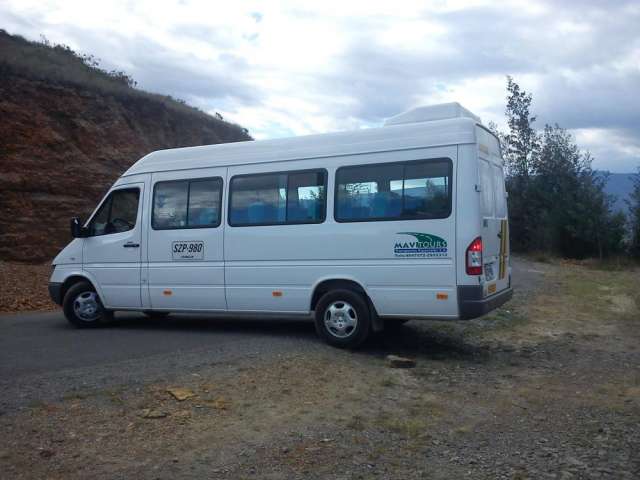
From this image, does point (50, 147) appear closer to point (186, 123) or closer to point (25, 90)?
point (25, 90)

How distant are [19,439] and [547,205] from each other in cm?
2802

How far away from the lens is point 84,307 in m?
10.0

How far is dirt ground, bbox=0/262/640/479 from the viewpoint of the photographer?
4602 millimetres

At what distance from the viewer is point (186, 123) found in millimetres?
25516

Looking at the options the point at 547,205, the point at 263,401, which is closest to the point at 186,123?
the point at 547,205

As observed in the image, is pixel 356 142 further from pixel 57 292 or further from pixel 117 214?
pixel 57 292

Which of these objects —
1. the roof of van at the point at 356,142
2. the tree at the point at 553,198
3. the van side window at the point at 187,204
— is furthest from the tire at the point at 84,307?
the tree at the point at 553,198

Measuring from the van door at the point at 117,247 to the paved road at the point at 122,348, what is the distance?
62cm

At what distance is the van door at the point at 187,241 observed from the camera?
29.6ft

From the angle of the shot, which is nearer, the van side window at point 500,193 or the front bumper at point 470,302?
the front bumper at point 470,302

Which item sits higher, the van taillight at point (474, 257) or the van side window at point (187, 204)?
the van side window at point (187, 204)

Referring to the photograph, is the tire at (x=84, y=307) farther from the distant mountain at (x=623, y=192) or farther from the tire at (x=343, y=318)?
the distant mountain at (x=623, y=192)

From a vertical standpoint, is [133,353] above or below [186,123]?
below

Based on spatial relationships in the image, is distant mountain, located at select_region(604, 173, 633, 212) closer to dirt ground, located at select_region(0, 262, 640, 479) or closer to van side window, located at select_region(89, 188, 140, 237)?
dirt ground, located at select_region(0, 262, 640, 479)
